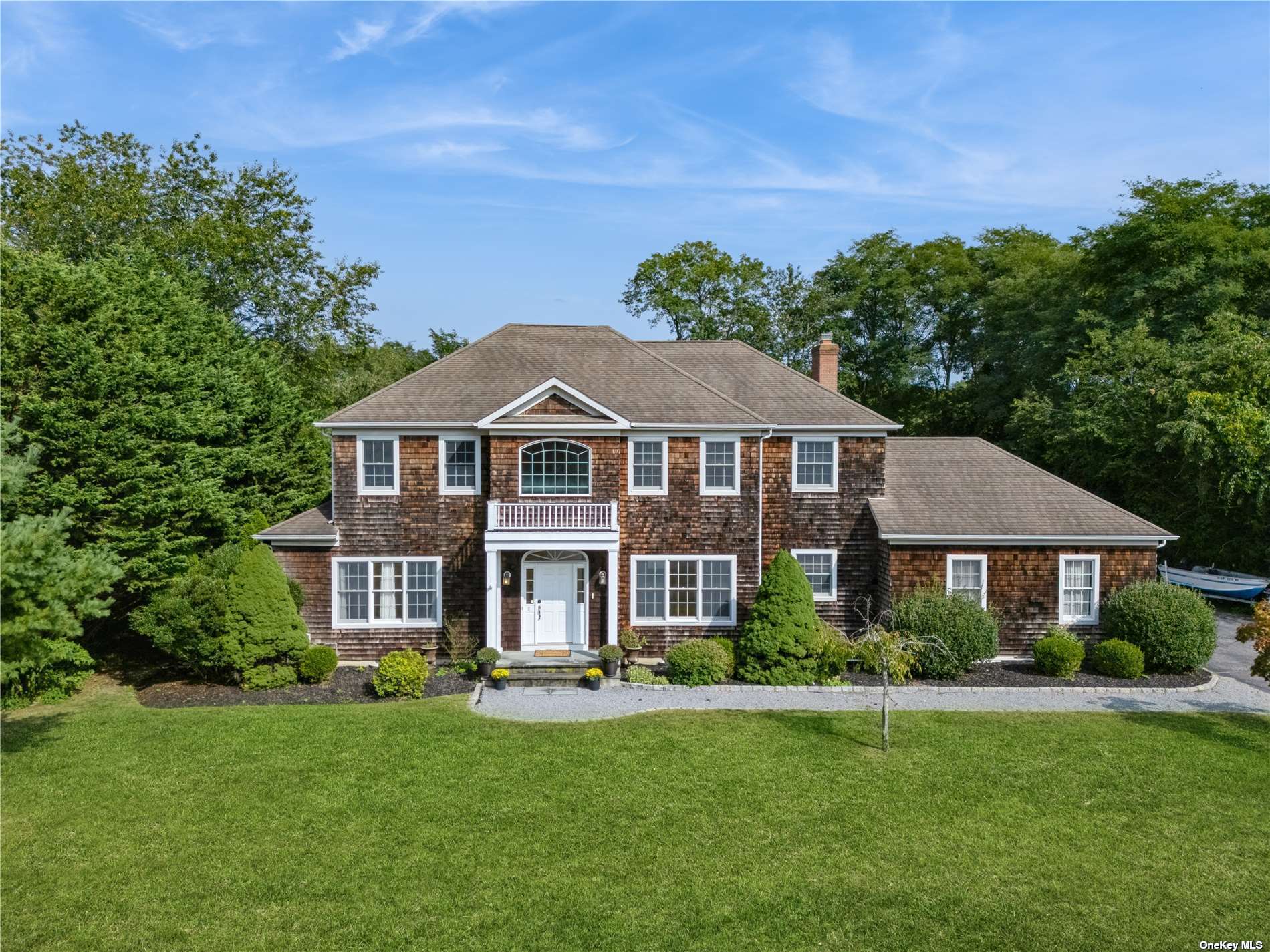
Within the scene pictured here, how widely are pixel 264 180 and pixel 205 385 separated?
1487 centimetres

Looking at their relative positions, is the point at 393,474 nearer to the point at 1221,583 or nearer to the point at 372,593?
the point at 372,593

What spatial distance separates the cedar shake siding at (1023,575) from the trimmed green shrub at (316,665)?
14.3 m

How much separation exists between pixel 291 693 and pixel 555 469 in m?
8.17

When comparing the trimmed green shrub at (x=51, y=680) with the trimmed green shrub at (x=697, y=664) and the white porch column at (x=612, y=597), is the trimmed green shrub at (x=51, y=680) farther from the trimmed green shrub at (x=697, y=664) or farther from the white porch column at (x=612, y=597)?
the trimmed green shrub at (x=697, y=664)

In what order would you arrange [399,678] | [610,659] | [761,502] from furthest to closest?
1. [761,502]
2. [610,659]
3. [399,678]

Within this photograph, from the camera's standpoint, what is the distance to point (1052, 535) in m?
20.5

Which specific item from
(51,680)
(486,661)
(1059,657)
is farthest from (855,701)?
(51,680)

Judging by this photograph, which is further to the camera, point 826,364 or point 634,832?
point 826,364

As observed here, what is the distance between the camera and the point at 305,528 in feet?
67.1

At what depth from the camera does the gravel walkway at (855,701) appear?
677 inches

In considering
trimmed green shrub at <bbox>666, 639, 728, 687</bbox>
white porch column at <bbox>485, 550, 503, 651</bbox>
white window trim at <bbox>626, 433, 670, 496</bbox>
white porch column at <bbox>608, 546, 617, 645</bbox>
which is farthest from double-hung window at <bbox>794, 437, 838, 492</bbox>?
white porch column at <bbox>485, 550, 503, 651</bbox>

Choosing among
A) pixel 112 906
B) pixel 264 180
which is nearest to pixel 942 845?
pixel 112 906

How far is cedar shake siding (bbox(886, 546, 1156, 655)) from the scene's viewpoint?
20625mm

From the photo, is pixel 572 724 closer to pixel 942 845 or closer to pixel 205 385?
pixel 942 845
